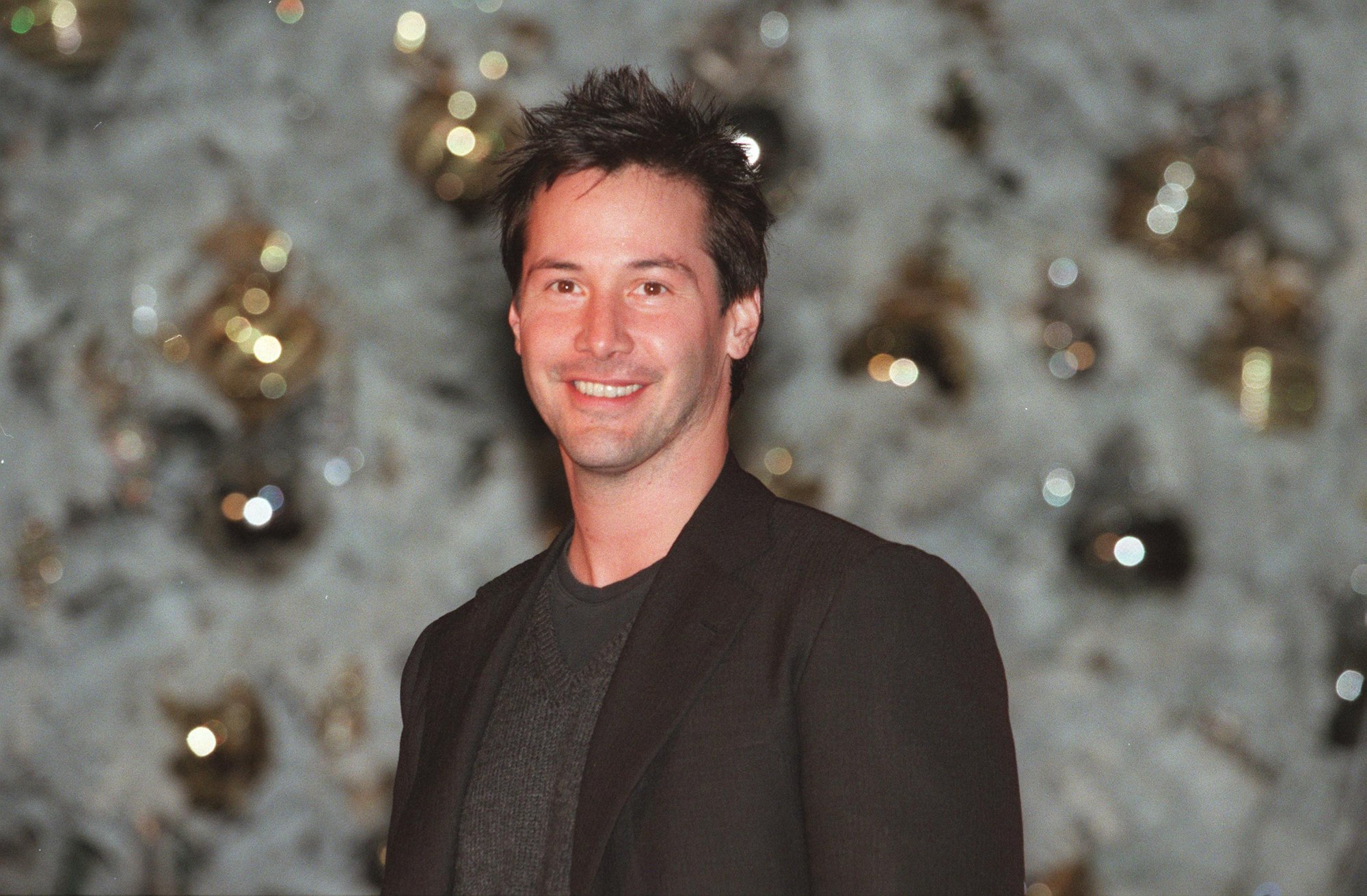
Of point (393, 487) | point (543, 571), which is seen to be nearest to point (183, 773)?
point (393, 487)

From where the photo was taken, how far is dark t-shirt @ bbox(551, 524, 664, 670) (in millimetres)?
1330

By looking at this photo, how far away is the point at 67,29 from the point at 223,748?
116cm

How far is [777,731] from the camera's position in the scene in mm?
1136

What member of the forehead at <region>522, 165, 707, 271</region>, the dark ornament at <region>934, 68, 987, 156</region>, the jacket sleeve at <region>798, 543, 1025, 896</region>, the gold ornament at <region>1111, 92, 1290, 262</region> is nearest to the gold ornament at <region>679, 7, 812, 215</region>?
the dark ornament at <region>934, 68, 987, 156</region>

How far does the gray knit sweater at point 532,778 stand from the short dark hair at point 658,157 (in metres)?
0.38

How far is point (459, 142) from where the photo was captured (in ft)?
7.48

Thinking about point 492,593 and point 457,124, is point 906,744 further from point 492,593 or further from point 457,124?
point 457,124

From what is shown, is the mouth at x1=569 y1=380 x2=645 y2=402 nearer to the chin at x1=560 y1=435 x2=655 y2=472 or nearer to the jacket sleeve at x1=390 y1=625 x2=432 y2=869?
the chin at x1=560 y1=435 x2=655 y2=472

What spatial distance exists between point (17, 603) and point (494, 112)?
3.48 feet

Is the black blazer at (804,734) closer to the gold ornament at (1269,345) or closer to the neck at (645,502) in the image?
the neck at (645,502)

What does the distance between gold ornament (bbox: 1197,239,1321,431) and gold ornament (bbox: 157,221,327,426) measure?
1349mm

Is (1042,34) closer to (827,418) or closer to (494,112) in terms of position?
(827,418)

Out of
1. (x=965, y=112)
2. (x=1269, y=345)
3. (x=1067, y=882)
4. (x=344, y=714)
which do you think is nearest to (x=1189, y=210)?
(x=1269, y=345)

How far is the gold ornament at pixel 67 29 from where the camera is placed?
7.69ft
